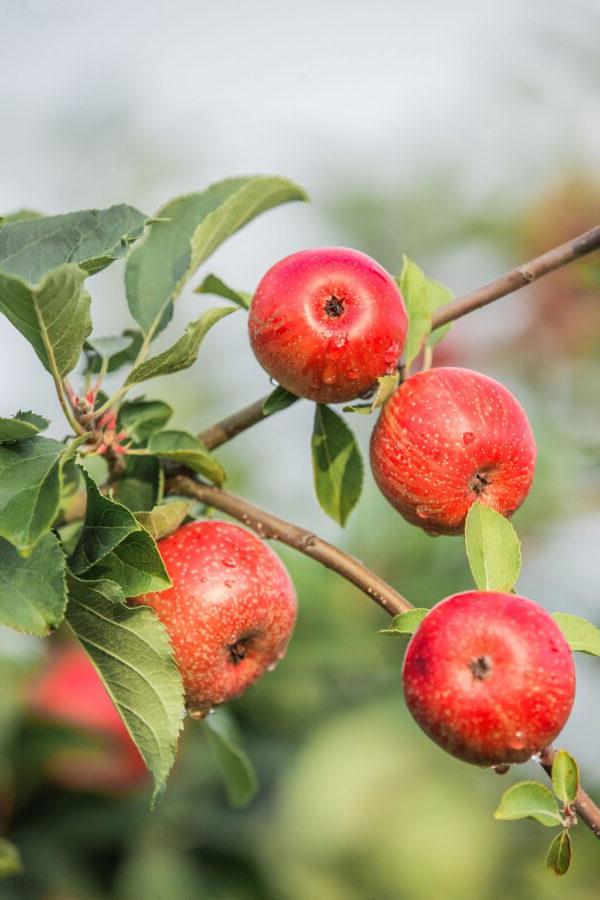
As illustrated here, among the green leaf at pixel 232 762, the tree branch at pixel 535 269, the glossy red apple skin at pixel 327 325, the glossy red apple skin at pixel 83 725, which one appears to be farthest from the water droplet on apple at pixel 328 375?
the glossy red apple skin at pixel 83 725

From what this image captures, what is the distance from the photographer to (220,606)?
1288mm

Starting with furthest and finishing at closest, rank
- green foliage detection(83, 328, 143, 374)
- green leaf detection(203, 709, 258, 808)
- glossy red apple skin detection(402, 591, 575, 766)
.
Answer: green leaf detection(203, 709, 258, 808)
green foliage detection(83, 328, 143, 374)
glossy red apple skin detection(402, 591, 575, 766)

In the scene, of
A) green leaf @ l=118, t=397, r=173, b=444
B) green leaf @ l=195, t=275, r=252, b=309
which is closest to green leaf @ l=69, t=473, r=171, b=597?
green leaf @ l=118, t=397, r=173, b=444

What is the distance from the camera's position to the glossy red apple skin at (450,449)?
1.26 meters

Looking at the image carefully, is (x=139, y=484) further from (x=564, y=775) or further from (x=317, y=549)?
(x=564, y=775)

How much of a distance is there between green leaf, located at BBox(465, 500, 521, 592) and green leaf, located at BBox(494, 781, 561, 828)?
207 millimetres

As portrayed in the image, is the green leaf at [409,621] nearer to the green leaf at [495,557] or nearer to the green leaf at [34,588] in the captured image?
the green leaf at [495,557]

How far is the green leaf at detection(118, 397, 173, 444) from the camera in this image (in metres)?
1.42

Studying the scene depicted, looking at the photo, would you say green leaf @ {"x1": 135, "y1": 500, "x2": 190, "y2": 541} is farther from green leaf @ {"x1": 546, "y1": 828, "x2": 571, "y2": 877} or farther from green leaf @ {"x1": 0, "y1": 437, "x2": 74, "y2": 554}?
green leaf @ {"x1": 546, "y1": 828, "x2": 571, "y2": 877}

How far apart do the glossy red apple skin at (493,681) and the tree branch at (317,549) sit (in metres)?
0.11

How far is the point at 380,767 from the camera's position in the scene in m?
2.52

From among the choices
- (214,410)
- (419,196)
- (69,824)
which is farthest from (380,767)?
(419,196)

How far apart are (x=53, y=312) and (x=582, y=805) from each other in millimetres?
756

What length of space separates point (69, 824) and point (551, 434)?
1.58 m
